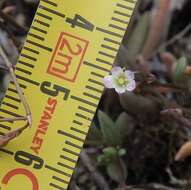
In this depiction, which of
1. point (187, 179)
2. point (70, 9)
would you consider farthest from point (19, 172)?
point (187, 179)

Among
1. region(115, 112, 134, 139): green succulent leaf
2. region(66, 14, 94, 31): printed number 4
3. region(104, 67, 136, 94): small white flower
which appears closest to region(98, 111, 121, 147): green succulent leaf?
region(115, 112, 134, 139): green succulent leaf

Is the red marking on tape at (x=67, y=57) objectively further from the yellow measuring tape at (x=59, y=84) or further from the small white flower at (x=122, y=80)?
the small white flower at (x=122, y=80)

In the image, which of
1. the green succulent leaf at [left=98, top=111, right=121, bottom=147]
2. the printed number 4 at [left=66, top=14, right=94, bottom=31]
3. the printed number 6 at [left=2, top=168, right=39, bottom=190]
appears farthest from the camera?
the green succulent leaf at [left=98, top=111, right=121, bottom=147]

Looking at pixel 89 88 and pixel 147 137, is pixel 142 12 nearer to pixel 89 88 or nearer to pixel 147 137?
pixel 147 137

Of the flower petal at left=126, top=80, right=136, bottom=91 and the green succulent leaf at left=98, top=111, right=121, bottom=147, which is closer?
the flower petal at left=126, top=80, right=136, bottom=91

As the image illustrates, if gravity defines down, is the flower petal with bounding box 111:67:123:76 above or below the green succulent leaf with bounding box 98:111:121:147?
above

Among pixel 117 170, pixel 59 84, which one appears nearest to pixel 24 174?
pixel 59 84

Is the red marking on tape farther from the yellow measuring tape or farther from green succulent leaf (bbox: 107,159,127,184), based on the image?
green succulent leaf (bbox: 107,159,127,184)
